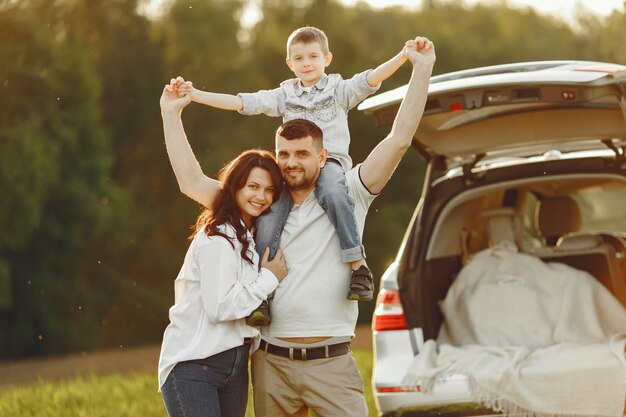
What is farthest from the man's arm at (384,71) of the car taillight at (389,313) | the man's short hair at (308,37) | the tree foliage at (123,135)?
the tree foliage at (123,135)

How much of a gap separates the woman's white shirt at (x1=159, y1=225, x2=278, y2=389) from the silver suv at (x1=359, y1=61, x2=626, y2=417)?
4.57 feet

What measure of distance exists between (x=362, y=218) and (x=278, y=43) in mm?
26415

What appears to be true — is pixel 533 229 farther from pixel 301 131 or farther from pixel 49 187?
pixel 49 187

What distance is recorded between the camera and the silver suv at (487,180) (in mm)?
5359

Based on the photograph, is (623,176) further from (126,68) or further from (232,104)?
(126,68)

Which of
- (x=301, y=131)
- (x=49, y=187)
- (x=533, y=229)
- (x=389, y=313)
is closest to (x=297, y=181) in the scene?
(x=301, y=131)

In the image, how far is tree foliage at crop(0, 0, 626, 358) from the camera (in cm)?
2208

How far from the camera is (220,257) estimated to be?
4320 mm

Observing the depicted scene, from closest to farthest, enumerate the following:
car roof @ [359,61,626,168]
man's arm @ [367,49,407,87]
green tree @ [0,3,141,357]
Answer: man's arm @ [367,49,407,87]
car roof @ [359,61,626,168]
green tree @ [0,3,141,357]

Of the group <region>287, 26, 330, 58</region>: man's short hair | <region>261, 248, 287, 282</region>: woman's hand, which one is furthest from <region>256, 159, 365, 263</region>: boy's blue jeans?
<region>287, 26, 330, 58</region>: man's short hair

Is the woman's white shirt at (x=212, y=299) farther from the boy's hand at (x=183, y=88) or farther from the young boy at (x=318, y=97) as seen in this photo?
the boy's hand at (x=183, y=88)

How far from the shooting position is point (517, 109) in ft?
20.4

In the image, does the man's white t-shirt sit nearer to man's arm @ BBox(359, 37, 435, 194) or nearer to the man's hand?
man's arm @ BBox(359, 37, 435, 194)

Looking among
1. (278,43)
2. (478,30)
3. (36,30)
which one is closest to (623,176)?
(36,30)
